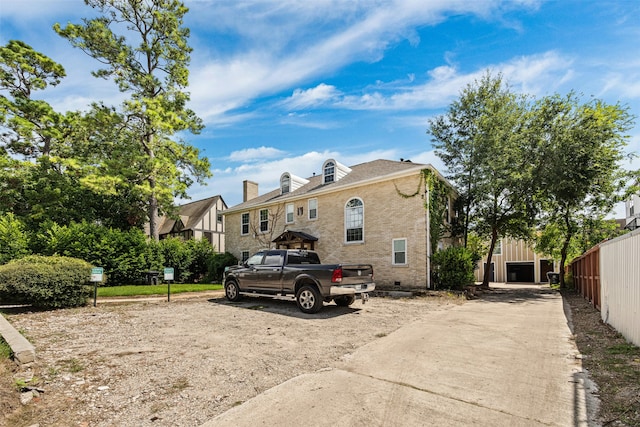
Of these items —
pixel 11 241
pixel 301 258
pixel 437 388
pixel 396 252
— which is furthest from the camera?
pixel 396 252

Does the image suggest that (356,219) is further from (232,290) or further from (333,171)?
(232,290)

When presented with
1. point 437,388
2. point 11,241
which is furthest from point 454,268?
point 11,241

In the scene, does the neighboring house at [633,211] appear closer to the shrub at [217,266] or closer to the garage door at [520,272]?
the garage door at [520,272]

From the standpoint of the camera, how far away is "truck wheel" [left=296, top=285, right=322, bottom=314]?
945 cm

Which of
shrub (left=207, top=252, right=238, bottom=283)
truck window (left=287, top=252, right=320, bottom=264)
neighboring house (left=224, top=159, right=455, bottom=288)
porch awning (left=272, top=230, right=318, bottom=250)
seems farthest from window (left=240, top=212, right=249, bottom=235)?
truck window (left=287, top=252, right=320, bottom=264)

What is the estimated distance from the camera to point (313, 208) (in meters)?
21.6

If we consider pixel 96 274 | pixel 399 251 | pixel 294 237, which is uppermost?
pixel 294 237

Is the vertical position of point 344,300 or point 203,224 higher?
point 203,224

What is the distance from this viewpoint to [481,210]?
19.8 metres

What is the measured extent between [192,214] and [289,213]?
20580 millimetres

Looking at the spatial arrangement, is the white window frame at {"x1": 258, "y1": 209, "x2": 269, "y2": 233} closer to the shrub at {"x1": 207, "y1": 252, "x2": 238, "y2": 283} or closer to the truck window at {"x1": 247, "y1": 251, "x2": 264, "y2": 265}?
the shrub at {"x1": 207, "y1": 252, "x2": 238, "y2": 283}

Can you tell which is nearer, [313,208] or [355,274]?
[355,274]

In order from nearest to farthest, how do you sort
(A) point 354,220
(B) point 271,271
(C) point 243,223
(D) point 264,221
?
(B) point 271,271 → (A) point 354,220 → (D) point 264,221 → (C) point 243,223

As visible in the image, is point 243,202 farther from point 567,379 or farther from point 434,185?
point 567,379
